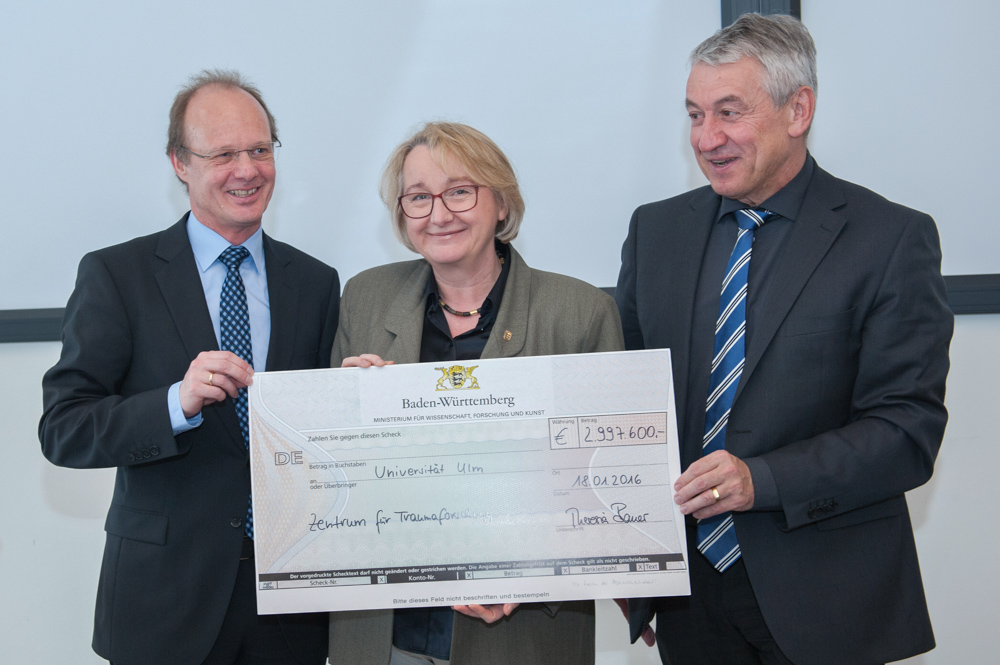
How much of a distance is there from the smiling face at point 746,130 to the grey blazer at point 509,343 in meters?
0.47

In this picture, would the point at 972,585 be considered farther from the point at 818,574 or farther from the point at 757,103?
the point at 757,103

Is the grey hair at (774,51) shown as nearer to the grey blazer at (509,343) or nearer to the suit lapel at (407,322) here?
the grey blazer at (509,343)

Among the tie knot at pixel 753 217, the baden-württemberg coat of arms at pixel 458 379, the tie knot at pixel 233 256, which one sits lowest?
the baden-württemberg coat of arms at pixel 458 379

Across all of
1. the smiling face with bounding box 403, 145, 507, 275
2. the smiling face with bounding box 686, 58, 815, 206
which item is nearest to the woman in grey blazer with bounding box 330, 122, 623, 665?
the smiling face with bounding box 403, 145, 507, 275

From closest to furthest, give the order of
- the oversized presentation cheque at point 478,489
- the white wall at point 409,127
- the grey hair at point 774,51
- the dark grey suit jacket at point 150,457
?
1. the oversized presentation cheque at point 478,489
2. the dark grey suit jacket at point 150,457
3. the grey hair at point 774,51
4. the white wall at point 409,127

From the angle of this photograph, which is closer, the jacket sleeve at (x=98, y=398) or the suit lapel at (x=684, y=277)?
the jacket sleeve at (x=98, y=398)

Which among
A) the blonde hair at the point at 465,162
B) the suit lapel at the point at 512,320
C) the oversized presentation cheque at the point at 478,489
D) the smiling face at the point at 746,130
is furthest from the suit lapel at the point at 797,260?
the blonde hair at the point at 465,162

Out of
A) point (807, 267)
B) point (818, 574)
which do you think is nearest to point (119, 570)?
point (818, 574)

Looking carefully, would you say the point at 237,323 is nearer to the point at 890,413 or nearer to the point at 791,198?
the point at 791,198

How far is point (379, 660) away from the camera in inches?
70.5

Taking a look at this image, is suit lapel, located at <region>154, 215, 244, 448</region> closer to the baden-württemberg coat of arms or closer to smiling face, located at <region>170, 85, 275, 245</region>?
smiling face, located at <region>170, 85, 275, 245</region>

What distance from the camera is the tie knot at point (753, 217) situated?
6.43ft

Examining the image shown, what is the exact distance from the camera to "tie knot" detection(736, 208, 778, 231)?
1959mm

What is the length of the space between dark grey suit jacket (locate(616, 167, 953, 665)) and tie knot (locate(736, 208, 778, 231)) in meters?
0.12
